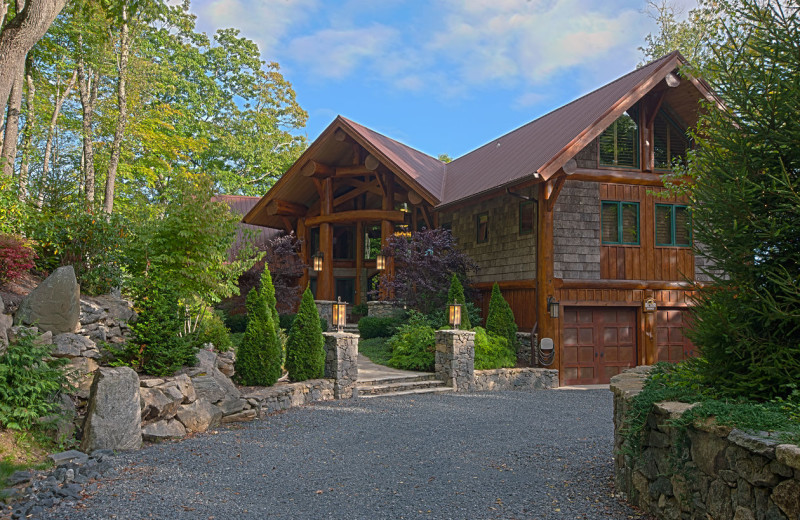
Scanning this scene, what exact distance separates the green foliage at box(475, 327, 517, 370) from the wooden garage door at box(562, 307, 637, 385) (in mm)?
1360

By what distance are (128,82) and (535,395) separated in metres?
16.3

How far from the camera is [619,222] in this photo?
45.5ft

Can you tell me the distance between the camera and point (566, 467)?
6.13 m

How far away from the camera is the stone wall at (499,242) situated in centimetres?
1414

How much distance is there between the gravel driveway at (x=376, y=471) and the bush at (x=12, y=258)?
389 centimetres

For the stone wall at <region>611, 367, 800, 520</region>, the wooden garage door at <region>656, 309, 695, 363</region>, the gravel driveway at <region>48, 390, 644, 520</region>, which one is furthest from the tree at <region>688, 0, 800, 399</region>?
the wooden garage door at <region>656, 309, 695, 363</region>

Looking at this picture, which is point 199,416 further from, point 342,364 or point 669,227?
point 669,227

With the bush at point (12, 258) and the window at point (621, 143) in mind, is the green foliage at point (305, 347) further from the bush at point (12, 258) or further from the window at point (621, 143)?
the window at point (621, 143)

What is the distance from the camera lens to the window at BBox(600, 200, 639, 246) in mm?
13875

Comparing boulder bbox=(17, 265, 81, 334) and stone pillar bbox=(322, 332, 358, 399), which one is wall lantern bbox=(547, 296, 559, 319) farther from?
boulder bbox=(17, 265, 81, 334)

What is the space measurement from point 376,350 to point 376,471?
A: 30.5ft

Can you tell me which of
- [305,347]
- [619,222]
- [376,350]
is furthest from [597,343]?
[305,347]

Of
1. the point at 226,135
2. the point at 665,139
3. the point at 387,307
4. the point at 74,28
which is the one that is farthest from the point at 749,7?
the point at 226,135

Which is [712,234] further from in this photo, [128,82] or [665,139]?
[128,82]
